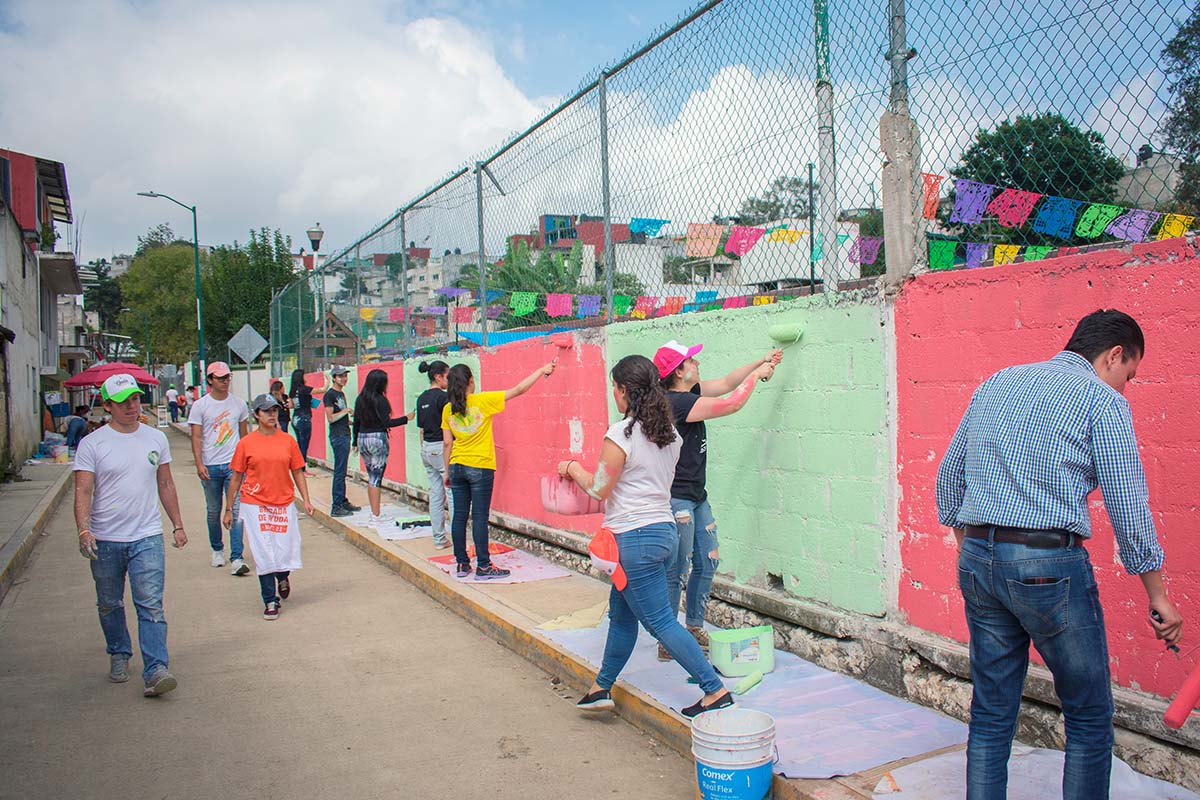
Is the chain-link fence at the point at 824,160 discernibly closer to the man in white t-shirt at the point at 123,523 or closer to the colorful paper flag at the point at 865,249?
the colorful paper flag at the point at 865,249

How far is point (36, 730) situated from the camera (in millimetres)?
5008

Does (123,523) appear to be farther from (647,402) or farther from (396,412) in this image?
(396,412)

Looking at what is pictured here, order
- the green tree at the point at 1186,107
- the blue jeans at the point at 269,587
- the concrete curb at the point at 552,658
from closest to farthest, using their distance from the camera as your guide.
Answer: the green tree at the point at 1186,107 < the concrete curb at the point at 552,658 < the blue jeans at the point at 269,587

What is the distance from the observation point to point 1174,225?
11.7 feet

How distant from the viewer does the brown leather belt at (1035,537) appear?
9.34 ft

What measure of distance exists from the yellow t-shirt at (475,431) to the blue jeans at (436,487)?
1.49m

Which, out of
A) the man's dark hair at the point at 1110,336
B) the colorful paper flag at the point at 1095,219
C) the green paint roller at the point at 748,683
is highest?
the colorful paper flag at the point at 1095,219

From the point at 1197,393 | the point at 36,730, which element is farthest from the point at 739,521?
the point at 36,730

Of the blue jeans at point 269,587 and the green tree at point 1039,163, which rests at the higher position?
the green tree at point 1039,163

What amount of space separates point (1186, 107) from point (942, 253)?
1.25m

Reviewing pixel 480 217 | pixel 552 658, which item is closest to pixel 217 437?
pixel 480 217

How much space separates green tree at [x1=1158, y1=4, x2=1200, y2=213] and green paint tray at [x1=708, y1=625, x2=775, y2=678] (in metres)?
2.86

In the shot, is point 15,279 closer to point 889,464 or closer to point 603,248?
point 603,248

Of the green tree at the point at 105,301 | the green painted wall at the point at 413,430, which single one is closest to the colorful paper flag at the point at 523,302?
the green painted wall at the point at 413,430
